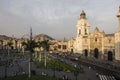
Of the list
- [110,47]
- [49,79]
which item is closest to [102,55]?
[110,47]

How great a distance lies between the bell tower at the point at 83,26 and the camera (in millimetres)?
114125

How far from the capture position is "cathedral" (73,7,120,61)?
92.8 m

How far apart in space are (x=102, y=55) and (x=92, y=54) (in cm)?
761

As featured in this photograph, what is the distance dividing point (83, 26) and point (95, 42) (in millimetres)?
13831

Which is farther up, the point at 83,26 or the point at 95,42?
the point at 83,26

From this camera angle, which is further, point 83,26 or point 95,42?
point 83,26

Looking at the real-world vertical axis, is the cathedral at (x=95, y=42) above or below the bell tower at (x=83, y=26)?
below

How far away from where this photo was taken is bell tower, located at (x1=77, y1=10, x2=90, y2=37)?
11412 centimetres

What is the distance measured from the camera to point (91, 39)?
10331 cm

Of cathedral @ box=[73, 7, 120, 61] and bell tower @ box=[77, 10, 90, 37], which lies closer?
cathedral @ box=[73, 7, 120, 61]

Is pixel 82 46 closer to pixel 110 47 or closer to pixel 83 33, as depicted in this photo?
pixel 83 33

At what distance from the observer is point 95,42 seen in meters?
102

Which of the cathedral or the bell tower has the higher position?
the bell tower

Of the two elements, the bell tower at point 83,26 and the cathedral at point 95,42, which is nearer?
the cathedral at point 95,42
